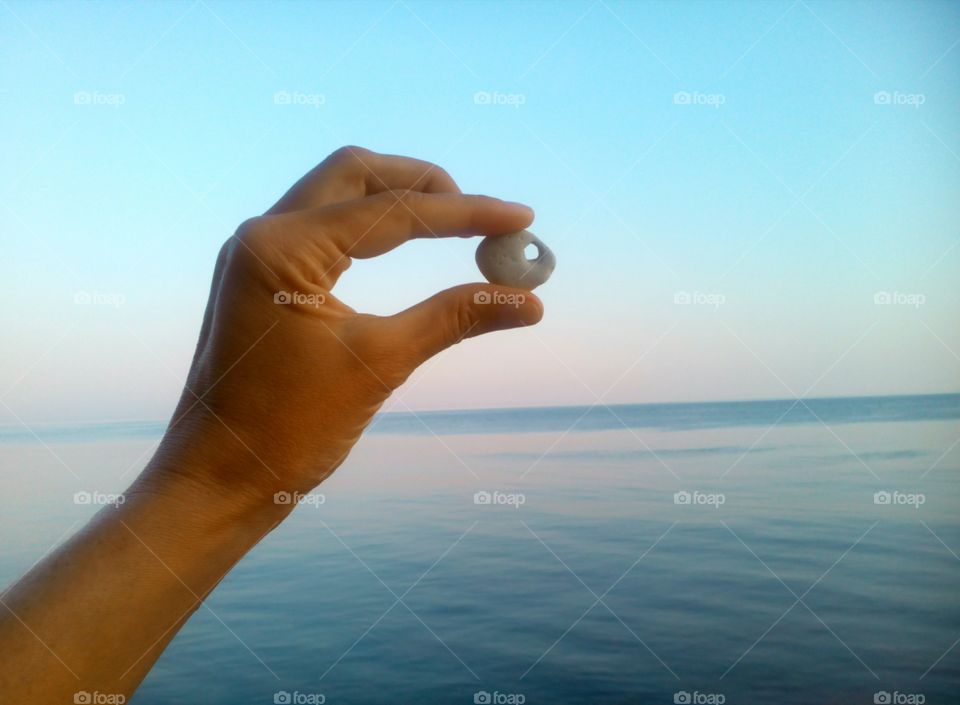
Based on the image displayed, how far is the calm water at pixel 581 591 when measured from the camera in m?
4.70

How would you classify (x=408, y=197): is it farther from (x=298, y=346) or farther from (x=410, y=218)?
(x=298, y=346)

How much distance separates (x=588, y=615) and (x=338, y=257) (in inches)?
181

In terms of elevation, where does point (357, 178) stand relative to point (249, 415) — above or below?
above

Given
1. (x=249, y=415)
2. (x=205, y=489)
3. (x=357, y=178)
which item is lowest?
(x=205, y=489)

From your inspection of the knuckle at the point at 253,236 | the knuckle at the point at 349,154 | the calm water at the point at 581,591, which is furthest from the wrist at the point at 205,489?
the calm water at the point at 581,591

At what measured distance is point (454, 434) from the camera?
21812 mm

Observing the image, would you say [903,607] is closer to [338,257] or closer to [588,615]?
[588,615]

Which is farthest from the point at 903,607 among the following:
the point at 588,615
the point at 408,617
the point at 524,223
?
the point at 524,223

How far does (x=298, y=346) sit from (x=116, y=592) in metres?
0.43

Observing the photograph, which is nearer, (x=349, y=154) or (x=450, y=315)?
(x=450, y=315)

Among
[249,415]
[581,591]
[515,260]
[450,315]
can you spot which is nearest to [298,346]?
[249,415]

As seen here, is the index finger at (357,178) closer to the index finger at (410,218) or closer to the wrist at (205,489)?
the index finger at (410,218)

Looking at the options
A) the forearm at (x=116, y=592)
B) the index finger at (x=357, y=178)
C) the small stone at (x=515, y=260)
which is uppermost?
the small stone at (x=515, y=260)

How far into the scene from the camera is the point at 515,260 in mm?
1991
